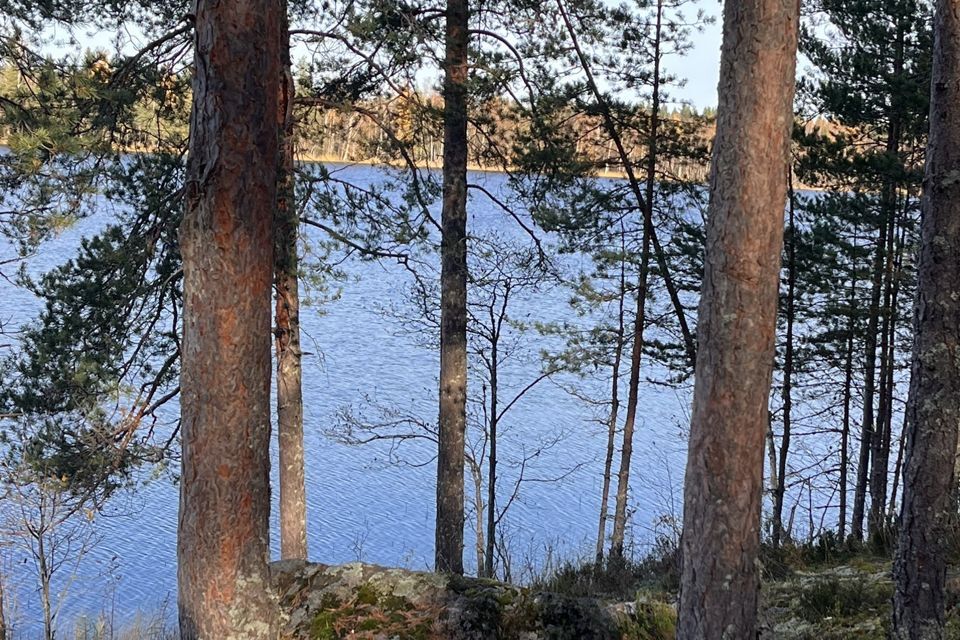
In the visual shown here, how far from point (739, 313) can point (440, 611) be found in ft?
6.74

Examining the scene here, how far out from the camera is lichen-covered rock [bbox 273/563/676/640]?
3.88m

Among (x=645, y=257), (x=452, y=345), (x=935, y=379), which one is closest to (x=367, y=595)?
(x=935, y=379)

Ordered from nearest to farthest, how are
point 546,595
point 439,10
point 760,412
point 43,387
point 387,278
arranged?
point 760,412, point 546,595, point 43,387, point 439,10, point 387,278

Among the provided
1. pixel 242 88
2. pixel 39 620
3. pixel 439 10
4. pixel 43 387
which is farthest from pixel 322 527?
pixel 242 88

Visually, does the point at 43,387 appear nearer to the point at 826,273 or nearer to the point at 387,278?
the point at 826,273

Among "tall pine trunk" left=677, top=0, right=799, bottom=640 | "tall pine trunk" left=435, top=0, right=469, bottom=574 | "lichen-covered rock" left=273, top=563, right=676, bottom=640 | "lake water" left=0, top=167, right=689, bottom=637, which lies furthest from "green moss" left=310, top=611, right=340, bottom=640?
"lake water" left=0, top=167, right=689, bottom=637

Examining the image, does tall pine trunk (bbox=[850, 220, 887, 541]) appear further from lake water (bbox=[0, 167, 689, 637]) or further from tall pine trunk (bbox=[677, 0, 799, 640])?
tall pine trunk (bbox=[677, 0, 799, 640])

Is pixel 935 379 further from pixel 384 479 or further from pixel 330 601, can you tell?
pixel 384 479

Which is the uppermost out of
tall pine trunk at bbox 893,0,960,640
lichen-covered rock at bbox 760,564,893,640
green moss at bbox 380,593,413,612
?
tall pine trunk at bbox 893,0,960,640

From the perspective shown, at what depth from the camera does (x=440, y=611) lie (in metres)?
3.98

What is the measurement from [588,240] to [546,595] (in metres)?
7.74

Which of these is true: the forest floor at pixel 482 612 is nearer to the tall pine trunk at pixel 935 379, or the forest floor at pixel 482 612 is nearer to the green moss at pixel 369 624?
the green moss at pixel 369 624

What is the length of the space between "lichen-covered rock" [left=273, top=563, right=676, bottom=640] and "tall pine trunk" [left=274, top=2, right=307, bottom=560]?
296 cm

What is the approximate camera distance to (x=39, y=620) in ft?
33.2
